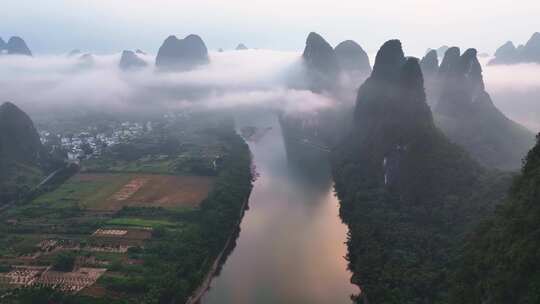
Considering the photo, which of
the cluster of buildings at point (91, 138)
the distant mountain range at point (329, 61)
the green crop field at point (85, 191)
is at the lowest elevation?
the cluster of buildings at point (91, 138)

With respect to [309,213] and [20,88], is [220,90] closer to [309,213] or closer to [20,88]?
[20,88]

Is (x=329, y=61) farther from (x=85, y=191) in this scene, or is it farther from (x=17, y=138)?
(x=17, y=138)

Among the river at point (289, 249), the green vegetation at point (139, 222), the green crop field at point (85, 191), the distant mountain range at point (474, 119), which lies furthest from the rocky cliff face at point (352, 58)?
the green vegetation at point (139, 222)

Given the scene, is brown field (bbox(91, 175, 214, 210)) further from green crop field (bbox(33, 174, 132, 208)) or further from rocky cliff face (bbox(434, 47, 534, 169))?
rocky cliff face (bbox(434, 47, 534, 169))

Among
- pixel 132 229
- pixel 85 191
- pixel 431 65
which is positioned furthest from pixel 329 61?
pixel 132 229

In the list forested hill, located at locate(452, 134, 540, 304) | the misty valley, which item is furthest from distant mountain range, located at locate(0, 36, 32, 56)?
forested hill, located at locate(452, 134, 540, 304)

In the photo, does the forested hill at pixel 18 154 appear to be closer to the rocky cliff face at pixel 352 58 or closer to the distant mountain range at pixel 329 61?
the distant mountain range at pixel 329 61
